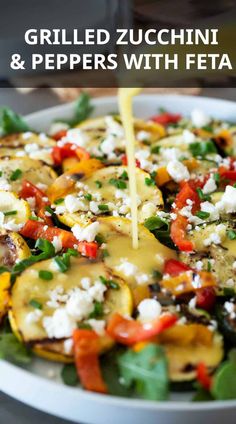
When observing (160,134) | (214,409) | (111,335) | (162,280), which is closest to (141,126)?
(160,134)

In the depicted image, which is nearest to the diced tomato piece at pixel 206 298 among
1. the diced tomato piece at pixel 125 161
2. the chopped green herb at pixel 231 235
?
the chopped green herb at pixel 231 235

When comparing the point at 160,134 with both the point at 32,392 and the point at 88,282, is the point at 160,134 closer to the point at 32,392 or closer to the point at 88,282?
the point at 88,282

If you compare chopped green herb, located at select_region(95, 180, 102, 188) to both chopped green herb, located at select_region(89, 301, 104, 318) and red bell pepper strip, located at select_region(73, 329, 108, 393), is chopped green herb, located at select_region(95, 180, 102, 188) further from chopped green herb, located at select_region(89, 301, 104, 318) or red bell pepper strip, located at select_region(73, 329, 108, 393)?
red bell pepper strip, located at select_region(73, 329, 108, 393)

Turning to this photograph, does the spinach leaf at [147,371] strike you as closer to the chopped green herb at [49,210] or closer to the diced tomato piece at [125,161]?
the chopped green herb at [49,210]

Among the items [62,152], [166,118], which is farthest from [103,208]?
[166,118]

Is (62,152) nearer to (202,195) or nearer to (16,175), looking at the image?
(16,175)

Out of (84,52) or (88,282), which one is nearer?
(88,282)
